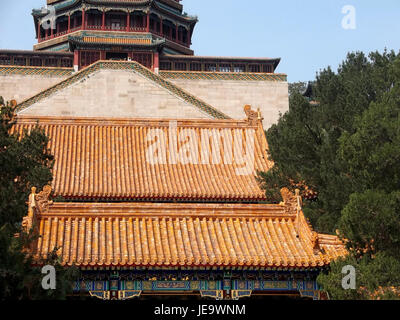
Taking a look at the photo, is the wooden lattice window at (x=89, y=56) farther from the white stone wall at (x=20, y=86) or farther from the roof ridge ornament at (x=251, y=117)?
the roof ridge ornament at (x=251, y=117)

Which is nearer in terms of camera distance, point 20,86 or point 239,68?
point 20,86

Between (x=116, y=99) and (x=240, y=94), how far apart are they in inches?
415

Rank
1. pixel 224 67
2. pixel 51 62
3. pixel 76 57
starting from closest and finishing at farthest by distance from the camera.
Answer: pixel 76 57, pixel 51 62, pixel 224 67

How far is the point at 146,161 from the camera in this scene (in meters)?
22.6

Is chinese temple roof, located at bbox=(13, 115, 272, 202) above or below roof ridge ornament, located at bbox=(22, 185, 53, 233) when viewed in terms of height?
above

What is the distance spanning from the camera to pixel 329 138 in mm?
18828

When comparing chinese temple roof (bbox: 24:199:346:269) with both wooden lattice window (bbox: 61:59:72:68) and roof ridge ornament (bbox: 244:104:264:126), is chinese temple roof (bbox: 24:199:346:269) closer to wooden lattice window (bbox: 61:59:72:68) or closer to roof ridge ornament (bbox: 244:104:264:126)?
roof ridge ornament (bbox: 244:104:264:126)

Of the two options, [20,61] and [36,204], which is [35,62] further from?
[36,204]

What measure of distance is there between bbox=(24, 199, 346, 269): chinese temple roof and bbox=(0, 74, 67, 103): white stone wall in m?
30.0

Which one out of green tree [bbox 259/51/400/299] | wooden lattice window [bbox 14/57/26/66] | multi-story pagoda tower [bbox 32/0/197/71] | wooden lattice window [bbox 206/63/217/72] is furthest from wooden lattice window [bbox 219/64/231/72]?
green tree [bbox 259/51/400/299]

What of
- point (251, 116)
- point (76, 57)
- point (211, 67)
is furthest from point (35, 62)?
point (251, 116)

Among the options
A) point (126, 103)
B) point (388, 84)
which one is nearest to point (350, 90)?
point (388, 84)

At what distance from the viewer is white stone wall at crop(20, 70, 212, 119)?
35688 millimetres
